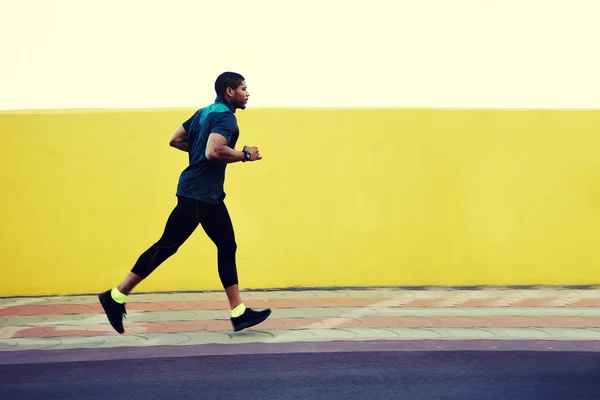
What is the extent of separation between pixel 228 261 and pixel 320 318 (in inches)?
31.7

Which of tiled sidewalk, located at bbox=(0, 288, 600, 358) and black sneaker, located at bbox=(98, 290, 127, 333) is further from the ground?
black sneaker, located at bbox=(98, 290, 127, 333)

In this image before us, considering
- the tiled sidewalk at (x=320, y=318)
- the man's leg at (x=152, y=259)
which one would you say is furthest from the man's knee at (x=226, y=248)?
the tiled sidewalk at (x=320, y=318)

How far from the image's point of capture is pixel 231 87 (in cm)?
560

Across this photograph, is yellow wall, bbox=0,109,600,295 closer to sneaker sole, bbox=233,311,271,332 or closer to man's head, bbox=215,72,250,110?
man's head, bbox=215,72,250,110

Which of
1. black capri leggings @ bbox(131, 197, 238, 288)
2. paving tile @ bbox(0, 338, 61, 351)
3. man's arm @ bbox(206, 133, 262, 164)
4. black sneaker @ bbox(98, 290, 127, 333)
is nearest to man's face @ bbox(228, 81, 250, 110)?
man's arm @ bbox(206, 133, 262, 164)

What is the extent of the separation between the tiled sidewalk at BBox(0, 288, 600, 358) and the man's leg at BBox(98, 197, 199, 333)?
175 mm

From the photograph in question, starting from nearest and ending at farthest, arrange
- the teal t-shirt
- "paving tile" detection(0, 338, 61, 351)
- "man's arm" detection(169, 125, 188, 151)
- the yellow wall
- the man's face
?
"paving tile" detection(0, 338, 61, 351), the teal t-shirt, the man's face, "man's arm" detection(169, 125, 188, 151), the yellow wall

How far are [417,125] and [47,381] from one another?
3.77 meters

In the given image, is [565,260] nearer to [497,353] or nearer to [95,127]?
[497,353]

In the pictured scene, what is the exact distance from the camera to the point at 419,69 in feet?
25.7

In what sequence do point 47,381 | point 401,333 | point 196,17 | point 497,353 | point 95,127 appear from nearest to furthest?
1. point 47,381
2. point 497,353
3. point 401,333
4. point 95,127
5. point 196,17

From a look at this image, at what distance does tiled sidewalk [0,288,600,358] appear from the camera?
17.9 ft

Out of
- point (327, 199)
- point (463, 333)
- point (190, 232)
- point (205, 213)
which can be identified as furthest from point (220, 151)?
point (327, 199)

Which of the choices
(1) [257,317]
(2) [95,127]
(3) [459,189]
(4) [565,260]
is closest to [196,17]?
(2) [95,127]
